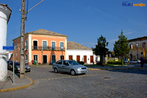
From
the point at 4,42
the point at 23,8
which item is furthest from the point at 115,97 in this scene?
the point at 23,8

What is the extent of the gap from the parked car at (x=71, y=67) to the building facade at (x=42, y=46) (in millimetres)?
19857

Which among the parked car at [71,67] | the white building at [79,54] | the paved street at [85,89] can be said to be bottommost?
the paved street at [85,89]

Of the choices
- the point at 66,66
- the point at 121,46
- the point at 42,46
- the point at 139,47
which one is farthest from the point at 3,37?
the point at 139,47

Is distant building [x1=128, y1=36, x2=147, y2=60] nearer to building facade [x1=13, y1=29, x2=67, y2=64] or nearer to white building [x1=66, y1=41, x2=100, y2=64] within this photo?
white building [x1=66, y1=41, x2=100, y2=64]

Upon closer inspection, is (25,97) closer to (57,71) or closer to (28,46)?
(57,71)

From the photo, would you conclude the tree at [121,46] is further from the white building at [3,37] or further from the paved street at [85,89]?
the white building at [3,37]

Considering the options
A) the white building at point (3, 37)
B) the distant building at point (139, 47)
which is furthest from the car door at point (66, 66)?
the distant building at point (139, 47)

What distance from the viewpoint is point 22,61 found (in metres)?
12.8

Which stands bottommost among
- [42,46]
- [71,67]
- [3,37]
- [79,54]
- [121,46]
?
[71,67]

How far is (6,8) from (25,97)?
24.2ft

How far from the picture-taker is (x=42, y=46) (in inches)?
1533

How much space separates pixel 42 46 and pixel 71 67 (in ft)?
83.4

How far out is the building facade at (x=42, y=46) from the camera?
122ft

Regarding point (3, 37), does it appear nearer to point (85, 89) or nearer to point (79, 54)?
point (85, 89)
